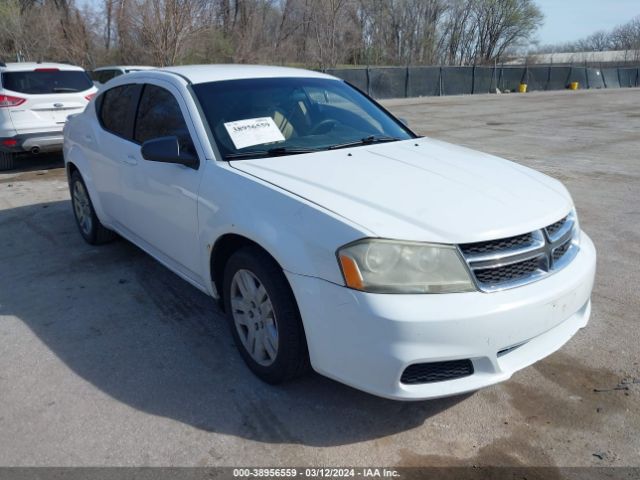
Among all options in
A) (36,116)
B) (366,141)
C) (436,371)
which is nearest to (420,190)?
(436,371)

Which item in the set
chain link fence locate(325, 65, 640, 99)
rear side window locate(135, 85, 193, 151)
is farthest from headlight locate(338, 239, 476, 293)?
chain link fence locate(325, 65, 640, 99)

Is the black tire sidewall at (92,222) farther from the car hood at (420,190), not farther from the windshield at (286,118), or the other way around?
the car hood at (420,190)

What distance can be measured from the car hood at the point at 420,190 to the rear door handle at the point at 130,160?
118 centimetres

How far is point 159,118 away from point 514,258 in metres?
2.61

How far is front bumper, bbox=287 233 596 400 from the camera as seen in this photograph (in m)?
2.30

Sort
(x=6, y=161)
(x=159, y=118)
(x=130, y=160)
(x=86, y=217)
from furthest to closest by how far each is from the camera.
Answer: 1. (x=6, y=161)
2. (x=86, y=217)
3. (x=130, y=160)
4. (x=159, y=118)

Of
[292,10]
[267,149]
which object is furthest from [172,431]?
[292,10]

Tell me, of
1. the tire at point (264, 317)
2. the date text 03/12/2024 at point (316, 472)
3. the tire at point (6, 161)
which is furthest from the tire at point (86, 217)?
the tire at point (6, 161)

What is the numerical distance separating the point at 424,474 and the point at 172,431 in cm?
122

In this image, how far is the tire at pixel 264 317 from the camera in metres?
2.67

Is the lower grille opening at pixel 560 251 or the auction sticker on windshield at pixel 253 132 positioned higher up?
the auction sticker on windshield at pixel 253 132

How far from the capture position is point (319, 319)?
2479 millimetres

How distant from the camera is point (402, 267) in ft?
7.81

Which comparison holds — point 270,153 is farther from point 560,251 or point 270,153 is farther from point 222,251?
point 560,251
